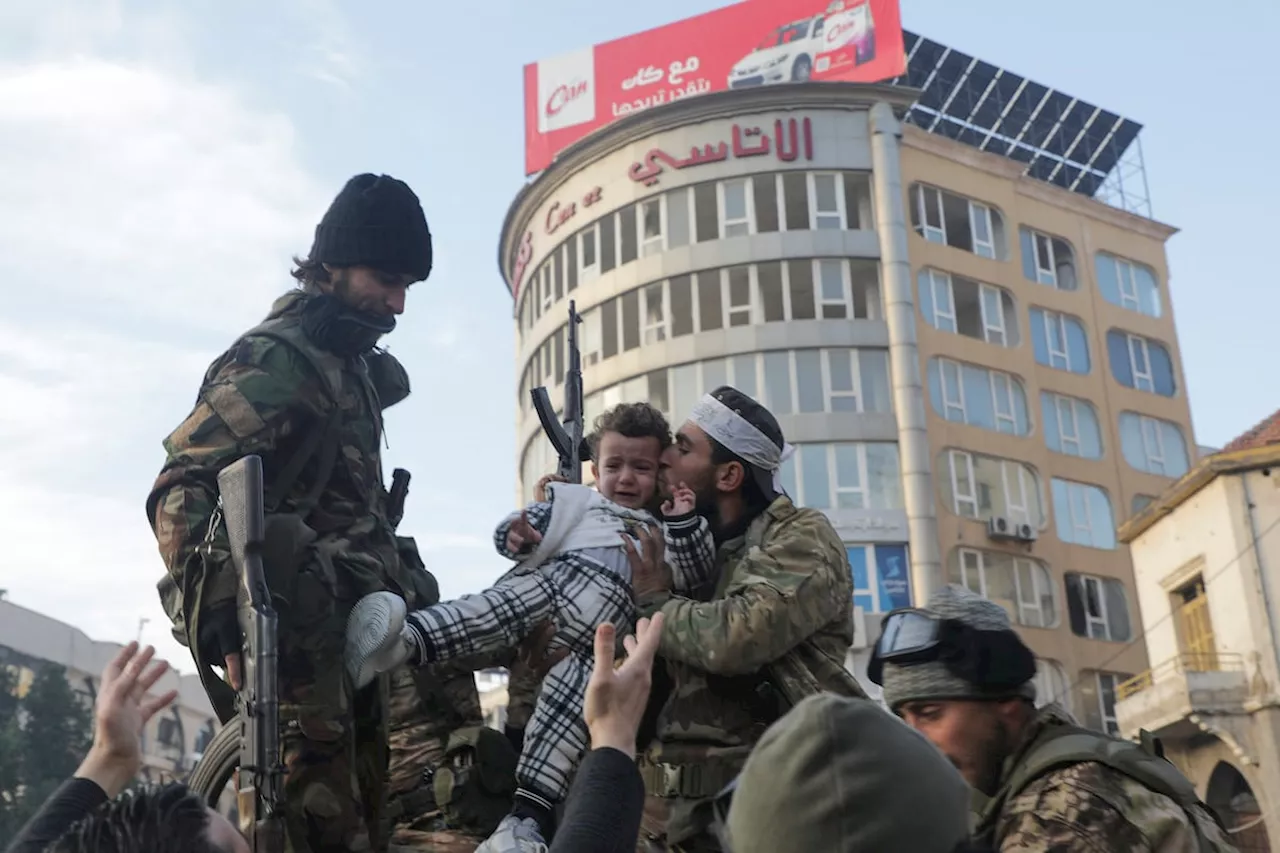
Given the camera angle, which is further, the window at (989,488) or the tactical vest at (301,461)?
the window at (989,488)

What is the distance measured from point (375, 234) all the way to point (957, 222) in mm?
36129

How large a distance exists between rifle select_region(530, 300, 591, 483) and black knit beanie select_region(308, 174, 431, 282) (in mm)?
1262

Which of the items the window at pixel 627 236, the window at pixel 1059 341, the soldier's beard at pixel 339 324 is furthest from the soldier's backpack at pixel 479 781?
the window at pixel 1059 341

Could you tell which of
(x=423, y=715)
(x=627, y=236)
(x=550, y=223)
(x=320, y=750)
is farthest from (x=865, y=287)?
(x=320, y=750)

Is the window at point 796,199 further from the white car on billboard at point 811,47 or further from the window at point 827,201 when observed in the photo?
the white car on billboard at point 811,47

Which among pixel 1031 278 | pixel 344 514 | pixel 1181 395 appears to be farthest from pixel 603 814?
pixel 1181 395

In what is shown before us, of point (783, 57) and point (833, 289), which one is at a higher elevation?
point (783, 57)

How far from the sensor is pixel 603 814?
253 centimetres

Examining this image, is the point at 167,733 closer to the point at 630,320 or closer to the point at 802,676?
the point at 630,320

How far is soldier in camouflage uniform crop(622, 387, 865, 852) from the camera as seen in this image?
4.04 metres

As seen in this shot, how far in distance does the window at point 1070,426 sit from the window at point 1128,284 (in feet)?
13.7

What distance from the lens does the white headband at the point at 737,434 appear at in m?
4.56

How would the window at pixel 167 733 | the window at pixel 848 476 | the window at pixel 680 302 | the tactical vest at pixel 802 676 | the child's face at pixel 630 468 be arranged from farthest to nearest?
the window at pixel 167 733 < the window at pixel 680 302 < the window at pixel 848 476 < the child's face at pixel 630 468 < the tactical vest at pixel 802 676

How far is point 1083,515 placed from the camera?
38.0 m
